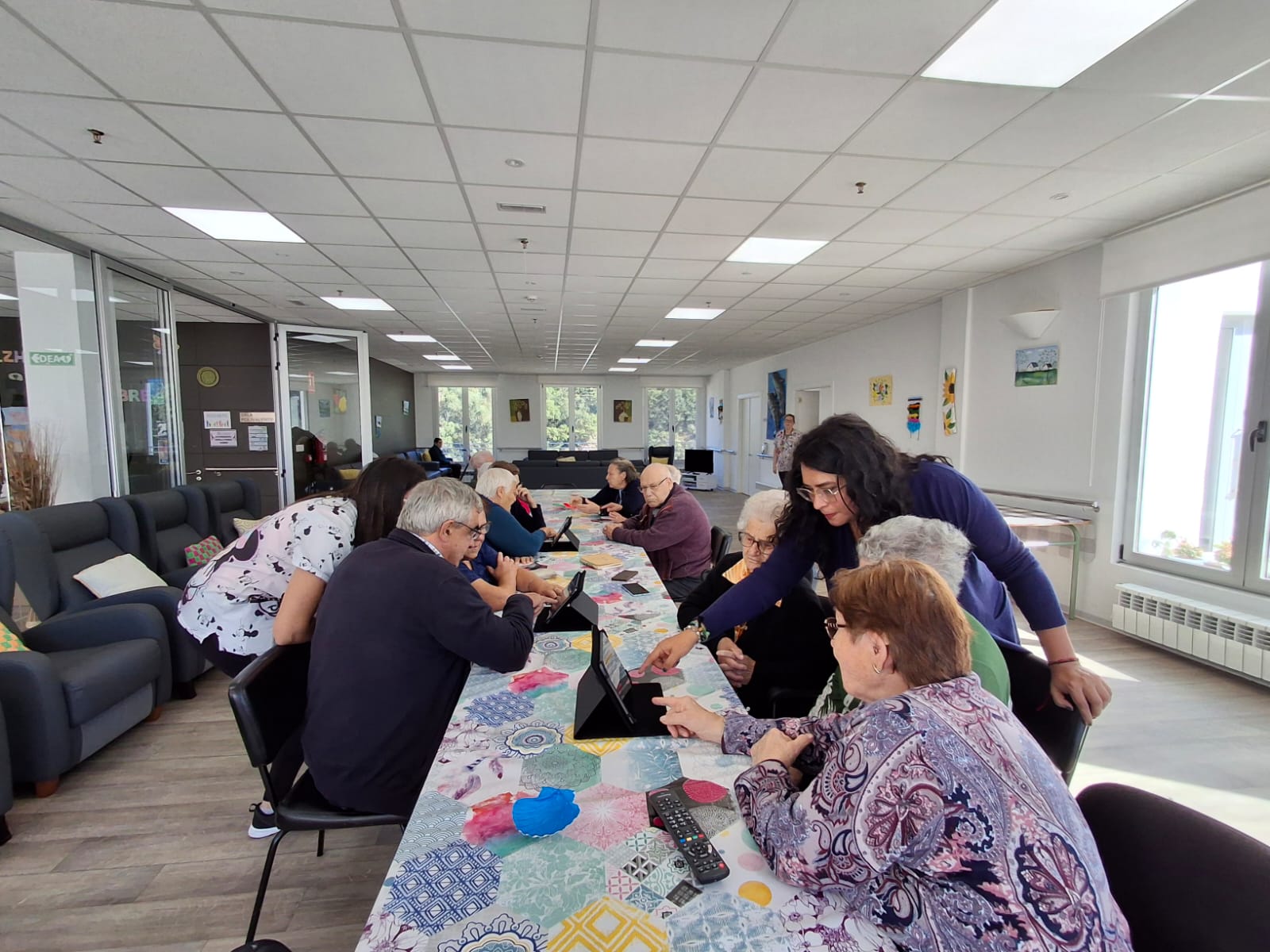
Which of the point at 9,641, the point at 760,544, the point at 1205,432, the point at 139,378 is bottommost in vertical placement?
the point at 9,641

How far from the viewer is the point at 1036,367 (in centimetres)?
468

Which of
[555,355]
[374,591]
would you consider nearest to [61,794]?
[374,591]

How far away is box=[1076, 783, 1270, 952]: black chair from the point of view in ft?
2.25

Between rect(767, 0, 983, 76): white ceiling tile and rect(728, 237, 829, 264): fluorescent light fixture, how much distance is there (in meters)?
1.99

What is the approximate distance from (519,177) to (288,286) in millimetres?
3642

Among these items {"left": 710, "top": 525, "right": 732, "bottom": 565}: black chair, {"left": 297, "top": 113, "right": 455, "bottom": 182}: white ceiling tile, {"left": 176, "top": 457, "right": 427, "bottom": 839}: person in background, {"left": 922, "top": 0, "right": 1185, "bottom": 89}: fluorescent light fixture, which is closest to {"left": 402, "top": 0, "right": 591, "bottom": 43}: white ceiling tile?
{"left": 297, "top": 113, "right": 455, "bottom": 182}: white ceiling tile

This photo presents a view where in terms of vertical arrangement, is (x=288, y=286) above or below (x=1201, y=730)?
above

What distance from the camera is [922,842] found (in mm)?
747

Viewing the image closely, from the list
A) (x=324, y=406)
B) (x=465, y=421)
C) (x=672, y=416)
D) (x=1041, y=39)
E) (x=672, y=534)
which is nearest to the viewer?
(x=1041, y=39)

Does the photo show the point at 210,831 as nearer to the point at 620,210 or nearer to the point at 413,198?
the point at 413,198

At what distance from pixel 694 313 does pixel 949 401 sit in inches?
117

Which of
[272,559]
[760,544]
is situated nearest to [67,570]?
[272,559]

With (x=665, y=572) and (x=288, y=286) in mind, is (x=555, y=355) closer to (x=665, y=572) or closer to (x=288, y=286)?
(x=288, y=286)

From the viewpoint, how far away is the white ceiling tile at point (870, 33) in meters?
1.79
